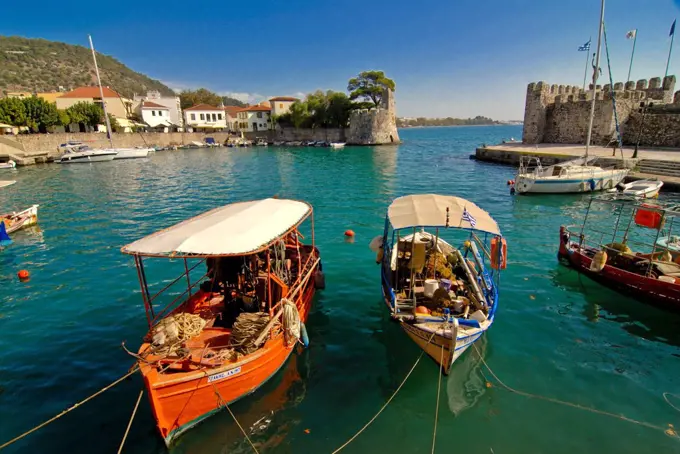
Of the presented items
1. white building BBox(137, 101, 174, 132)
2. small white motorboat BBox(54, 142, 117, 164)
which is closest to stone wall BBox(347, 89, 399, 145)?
white building BBox(137, 101, 174, 132)

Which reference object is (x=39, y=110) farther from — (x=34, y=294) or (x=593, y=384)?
(x=593, y=384)

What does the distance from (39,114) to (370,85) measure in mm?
59629

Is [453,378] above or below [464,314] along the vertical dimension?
below

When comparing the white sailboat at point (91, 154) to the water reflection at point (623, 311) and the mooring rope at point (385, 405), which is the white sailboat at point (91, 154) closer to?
the mooring rope at point (385, 405)

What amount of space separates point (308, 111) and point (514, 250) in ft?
245

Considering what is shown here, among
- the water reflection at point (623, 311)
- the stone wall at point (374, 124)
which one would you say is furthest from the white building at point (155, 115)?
the water reflection at point (623, 311)

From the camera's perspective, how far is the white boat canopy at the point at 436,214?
29.0 feet

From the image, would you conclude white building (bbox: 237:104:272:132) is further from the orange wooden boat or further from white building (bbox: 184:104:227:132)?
the orange wooden boat

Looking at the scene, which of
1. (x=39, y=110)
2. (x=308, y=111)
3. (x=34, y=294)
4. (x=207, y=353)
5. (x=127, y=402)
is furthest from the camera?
(x=308, y=111)

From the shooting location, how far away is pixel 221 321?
8500 mm

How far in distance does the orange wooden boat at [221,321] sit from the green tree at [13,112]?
6588cm

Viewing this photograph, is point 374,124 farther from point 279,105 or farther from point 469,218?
point 469,218

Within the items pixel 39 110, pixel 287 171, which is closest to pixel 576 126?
pixel 287 171

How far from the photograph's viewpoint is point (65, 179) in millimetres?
36281
